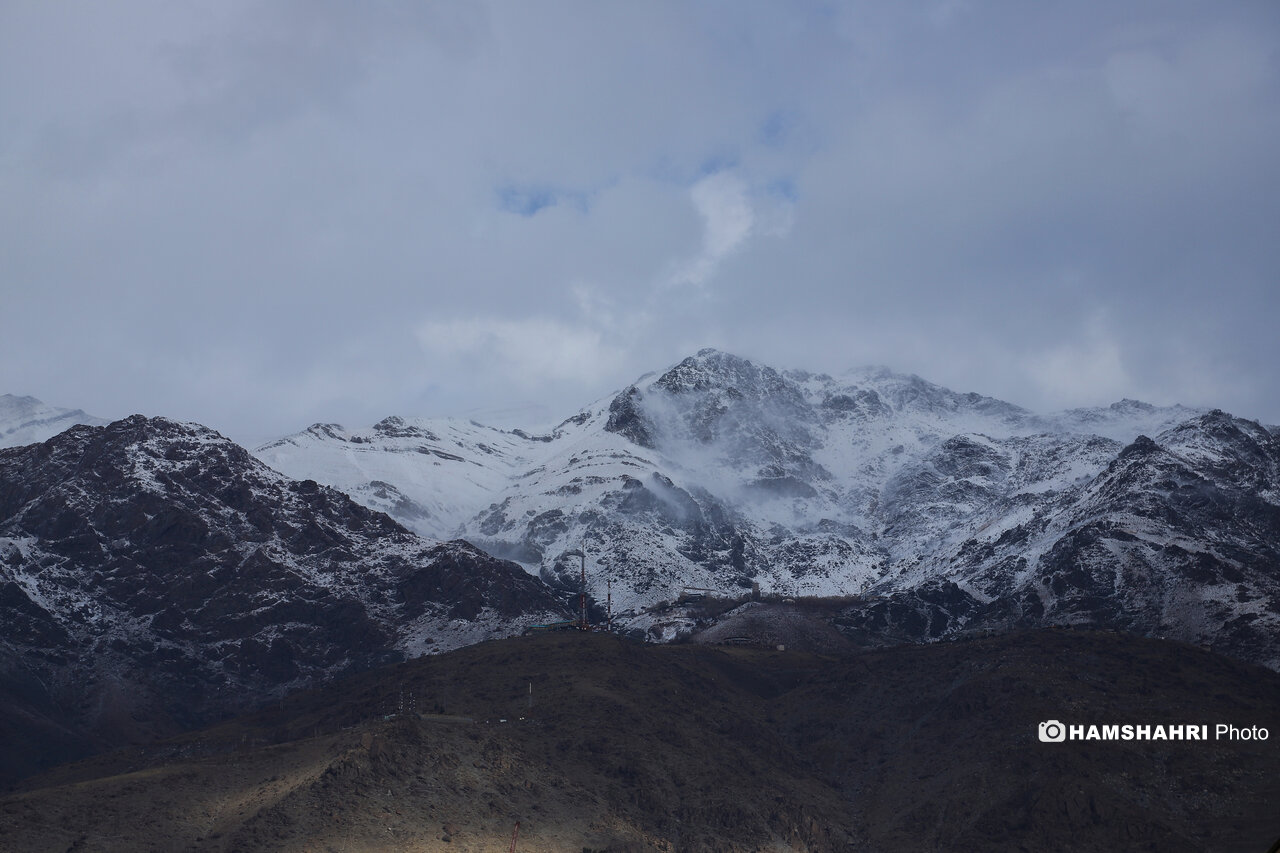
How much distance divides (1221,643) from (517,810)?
120769mm

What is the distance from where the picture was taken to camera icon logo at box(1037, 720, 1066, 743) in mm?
153875

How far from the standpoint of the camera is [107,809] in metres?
122

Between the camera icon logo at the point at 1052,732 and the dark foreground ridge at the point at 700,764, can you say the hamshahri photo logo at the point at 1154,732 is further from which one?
the dark foreground ridge at the point at 700,764

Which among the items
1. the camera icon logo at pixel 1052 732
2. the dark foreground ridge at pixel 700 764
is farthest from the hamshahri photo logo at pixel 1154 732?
the dark foreground ridge at pixel 700 764

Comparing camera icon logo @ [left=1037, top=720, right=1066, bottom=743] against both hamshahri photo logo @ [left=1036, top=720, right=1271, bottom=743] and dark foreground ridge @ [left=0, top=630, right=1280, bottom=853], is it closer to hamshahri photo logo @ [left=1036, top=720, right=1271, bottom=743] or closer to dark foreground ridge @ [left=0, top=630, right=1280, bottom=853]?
hamshahri photo logo @ [left=1036, top=720, right=1271, bottom=743]

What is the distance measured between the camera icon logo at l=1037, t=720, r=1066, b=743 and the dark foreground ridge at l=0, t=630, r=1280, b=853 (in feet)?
5.11

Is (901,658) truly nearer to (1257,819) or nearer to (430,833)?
(1257,819)

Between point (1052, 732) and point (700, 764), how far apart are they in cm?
4259

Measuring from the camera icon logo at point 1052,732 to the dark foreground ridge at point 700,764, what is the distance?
1.56 meters

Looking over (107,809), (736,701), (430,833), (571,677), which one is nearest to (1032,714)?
(736,701)

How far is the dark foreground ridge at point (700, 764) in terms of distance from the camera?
12494 centimetres

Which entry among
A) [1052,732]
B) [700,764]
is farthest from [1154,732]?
[700,764]

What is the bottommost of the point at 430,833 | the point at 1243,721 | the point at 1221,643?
the point at 430,833

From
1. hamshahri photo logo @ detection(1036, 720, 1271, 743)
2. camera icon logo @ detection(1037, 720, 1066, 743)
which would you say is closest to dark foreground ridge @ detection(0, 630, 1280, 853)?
hamshahri photo logo @ detection(1036, 720, 1271, 743)
